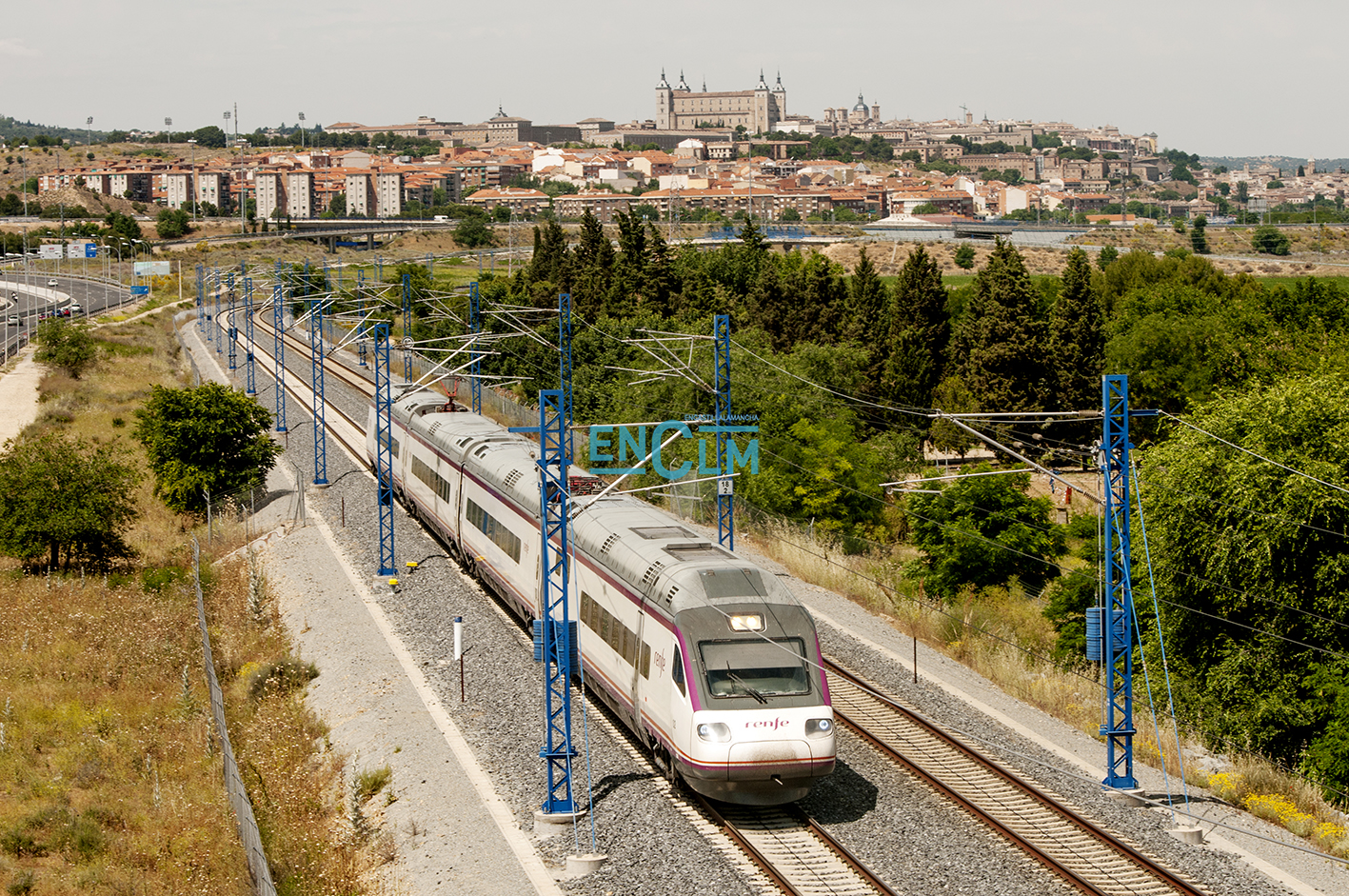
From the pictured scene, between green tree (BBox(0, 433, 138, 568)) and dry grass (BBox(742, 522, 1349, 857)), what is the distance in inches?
736

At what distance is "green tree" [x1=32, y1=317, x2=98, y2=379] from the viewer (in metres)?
73.4

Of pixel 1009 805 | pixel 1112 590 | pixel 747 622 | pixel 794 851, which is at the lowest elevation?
pixel 1009 805

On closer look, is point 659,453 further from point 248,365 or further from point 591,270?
point 248,365

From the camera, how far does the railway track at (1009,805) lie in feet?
52.0

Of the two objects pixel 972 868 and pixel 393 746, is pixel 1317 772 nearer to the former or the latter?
pixel 972 868

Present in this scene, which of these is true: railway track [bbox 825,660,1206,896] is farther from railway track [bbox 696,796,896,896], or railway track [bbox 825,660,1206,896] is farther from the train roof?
the train roof

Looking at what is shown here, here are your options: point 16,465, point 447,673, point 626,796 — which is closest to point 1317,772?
point 626,796

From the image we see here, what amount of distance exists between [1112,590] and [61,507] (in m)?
29.3

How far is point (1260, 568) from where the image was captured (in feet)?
86.0

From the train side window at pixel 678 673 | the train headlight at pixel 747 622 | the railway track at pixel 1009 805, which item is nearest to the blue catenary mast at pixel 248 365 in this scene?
the railway track at pixel 1009 805

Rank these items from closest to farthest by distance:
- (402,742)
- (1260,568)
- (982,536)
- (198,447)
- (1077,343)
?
(402,742) → (1260,568) → (982,536) → (198,447) → (1077,343)

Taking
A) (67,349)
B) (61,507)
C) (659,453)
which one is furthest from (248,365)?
(659,453)

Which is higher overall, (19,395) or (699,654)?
(699,654)

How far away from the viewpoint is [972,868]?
16125 millimetres
